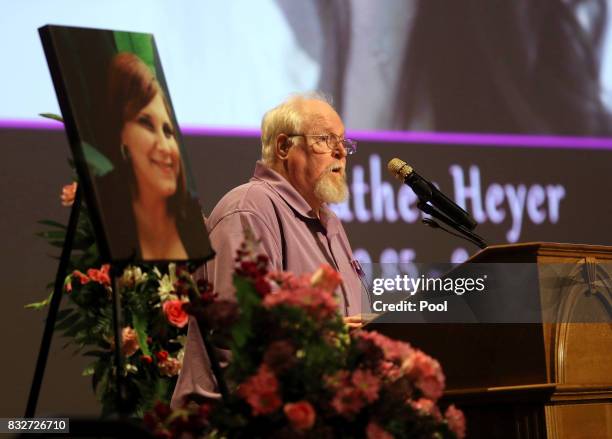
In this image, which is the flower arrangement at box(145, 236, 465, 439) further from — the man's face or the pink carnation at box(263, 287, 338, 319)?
the man's face

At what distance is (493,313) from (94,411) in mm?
2101

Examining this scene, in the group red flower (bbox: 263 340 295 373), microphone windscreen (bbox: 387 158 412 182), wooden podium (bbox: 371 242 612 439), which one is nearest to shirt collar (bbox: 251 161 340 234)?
microphone windscreen (bbox: 387 158 412 182)

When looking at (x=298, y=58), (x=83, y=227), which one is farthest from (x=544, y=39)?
(x=83, y=227)

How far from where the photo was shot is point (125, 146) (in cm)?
177

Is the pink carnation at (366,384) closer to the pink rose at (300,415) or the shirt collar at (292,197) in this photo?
the pink rose at (300,415)

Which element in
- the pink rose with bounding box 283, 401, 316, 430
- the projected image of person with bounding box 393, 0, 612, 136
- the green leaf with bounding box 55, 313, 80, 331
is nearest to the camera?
the pink rose with bounding box 283, 401, 316, 430

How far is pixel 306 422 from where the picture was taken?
141 centimetres

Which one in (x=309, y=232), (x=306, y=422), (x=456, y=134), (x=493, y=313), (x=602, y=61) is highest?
(x=602, y=61)

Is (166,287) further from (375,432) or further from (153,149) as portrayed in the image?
(375,432)

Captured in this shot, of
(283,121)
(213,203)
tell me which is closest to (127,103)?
(283,121)

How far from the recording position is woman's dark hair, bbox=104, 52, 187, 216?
1738mm

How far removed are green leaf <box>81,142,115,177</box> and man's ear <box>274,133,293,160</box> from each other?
1223mm

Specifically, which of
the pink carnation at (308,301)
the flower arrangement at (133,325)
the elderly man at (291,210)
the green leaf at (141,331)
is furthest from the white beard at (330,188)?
the pink carnation at (308,301)

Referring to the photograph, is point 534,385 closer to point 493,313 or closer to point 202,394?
point 493,313
